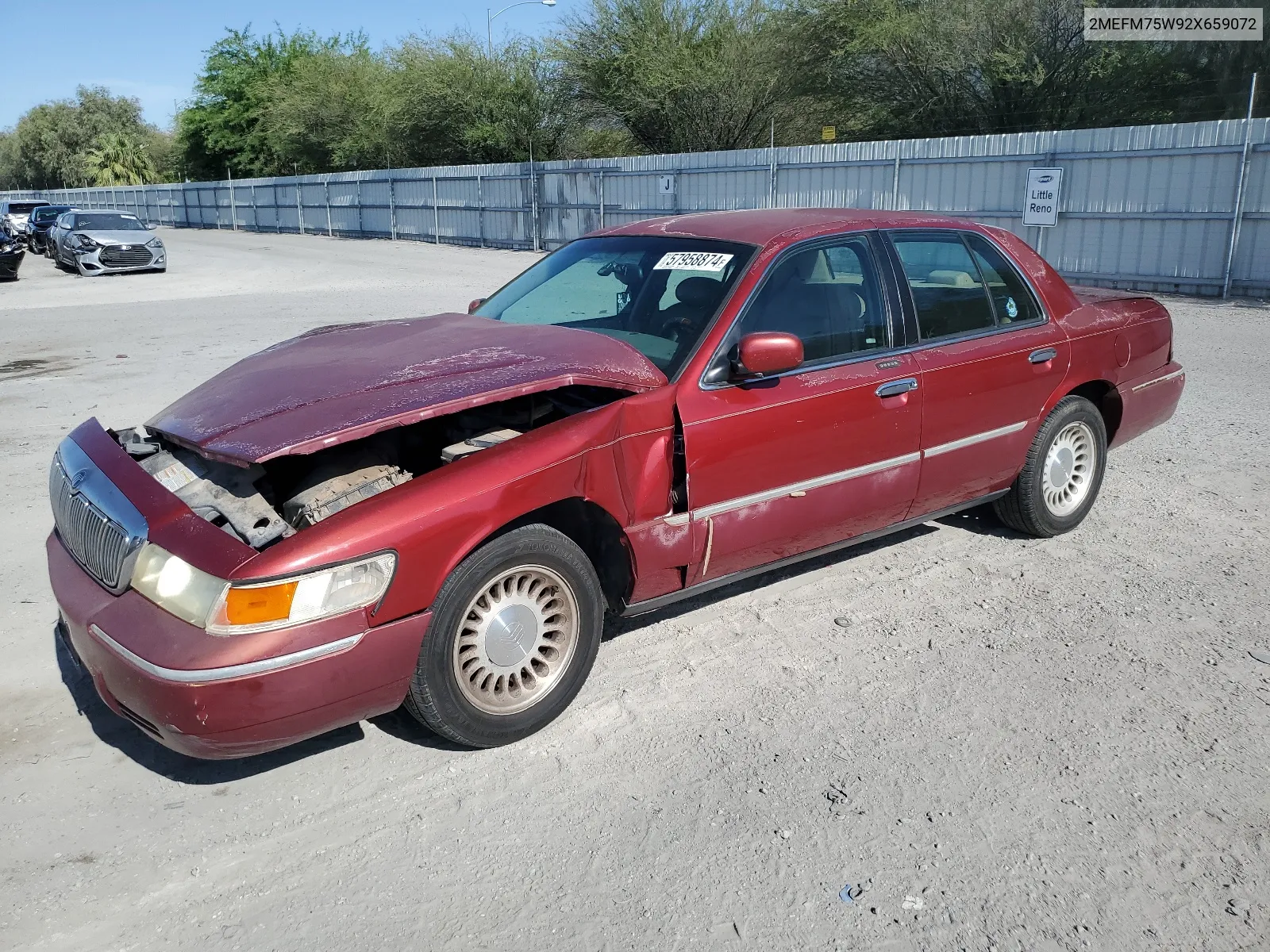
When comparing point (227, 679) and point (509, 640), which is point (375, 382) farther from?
point (227, 679)

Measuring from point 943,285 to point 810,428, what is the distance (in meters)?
1.18

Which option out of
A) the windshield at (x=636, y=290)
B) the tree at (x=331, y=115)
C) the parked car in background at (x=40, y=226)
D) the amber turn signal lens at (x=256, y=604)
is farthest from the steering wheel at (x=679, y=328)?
the tree at (x=331, y=115)

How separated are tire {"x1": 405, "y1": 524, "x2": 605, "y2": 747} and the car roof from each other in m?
1.64

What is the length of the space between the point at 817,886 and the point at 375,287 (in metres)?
17.4

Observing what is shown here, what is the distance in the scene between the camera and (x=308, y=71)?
165 feet

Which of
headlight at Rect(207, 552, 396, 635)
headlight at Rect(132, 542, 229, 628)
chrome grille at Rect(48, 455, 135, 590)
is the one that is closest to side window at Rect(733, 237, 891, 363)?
headlight at Rect(207, 552, 396, 635)

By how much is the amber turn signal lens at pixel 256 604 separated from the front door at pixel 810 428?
1518 mm

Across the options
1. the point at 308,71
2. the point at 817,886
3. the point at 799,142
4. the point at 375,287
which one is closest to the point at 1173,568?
the point at 817,886

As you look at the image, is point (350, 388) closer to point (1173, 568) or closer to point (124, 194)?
point (1173, 568)

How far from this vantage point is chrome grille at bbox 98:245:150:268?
22547 millimetres

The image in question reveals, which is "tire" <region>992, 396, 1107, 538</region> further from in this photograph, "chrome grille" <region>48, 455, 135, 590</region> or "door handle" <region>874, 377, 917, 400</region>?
"chrome grille" <region>48, 455, 135, 590</region>

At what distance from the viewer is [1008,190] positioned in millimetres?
17094

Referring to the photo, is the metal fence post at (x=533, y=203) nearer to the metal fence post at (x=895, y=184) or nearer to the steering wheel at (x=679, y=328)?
the metal fence post at (x=895, y=184)

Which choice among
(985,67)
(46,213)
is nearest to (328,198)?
(46,213)
